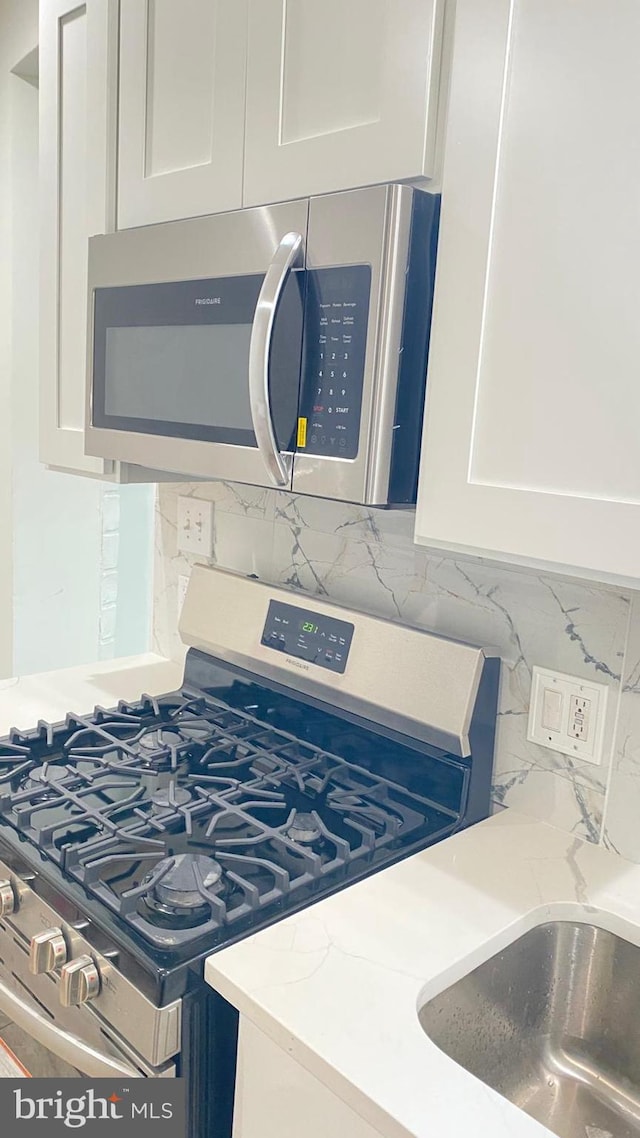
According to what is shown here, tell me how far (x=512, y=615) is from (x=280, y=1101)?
0.67 m

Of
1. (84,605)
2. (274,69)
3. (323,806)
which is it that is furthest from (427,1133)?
(84,605)

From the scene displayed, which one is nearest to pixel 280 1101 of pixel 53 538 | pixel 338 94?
pixel 338 94

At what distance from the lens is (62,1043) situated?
96cm

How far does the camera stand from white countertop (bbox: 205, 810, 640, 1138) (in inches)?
27.2

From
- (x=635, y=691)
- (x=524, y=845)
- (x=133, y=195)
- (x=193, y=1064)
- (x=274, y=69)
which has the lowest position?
(x=193, y=1064)

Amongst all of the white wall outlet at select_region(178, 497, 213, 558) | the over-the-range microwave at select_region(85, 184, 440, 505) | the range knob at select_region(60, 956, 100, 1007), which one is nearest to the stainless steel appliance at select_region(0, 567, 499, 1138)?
the range knob at select_region(60, 956, 100, 1007)

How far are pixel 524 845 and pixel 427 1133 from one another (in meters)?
0.50

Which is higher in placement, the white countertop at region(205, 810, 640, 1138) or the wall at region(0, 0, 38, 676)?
the wall at region(0, 0, 38, 676)

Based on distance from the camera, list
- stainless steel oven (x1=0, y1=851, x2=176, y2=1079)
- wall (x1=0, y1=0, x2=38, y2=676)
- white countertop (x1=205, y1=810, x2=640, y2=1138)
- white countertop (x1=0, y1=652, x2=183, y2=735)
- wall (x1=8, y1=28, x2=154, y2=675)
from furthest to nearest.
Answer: wall (x1=8, y1=28, x2=154, y2=675)
wall (x1=0, y1=0, x2=38, y2=676)
white countertop (x1=0, y1=652, x2=183, y2=735)
stainless steel oven (x1=0, y1=851, x2=176, y2=1079)
white countertop (x1=205, y1=810, x2=640, y2=1138)

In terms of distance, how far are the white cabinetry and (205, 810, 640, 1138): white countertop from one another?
1.0 inches

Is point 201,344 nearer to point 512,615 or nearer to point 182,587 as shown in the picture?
point 512,615

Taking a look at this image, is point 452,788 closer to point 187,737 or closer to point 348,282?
point 187,737

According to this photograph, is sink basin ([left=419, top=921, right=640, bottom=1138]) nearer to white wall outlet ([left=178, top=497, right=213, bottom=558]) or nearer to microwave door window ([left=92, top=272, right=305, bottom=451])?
microwave door window ([left=92, top=272, right=305, bottom=451])

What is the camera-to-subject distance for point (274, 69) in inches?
41.8
